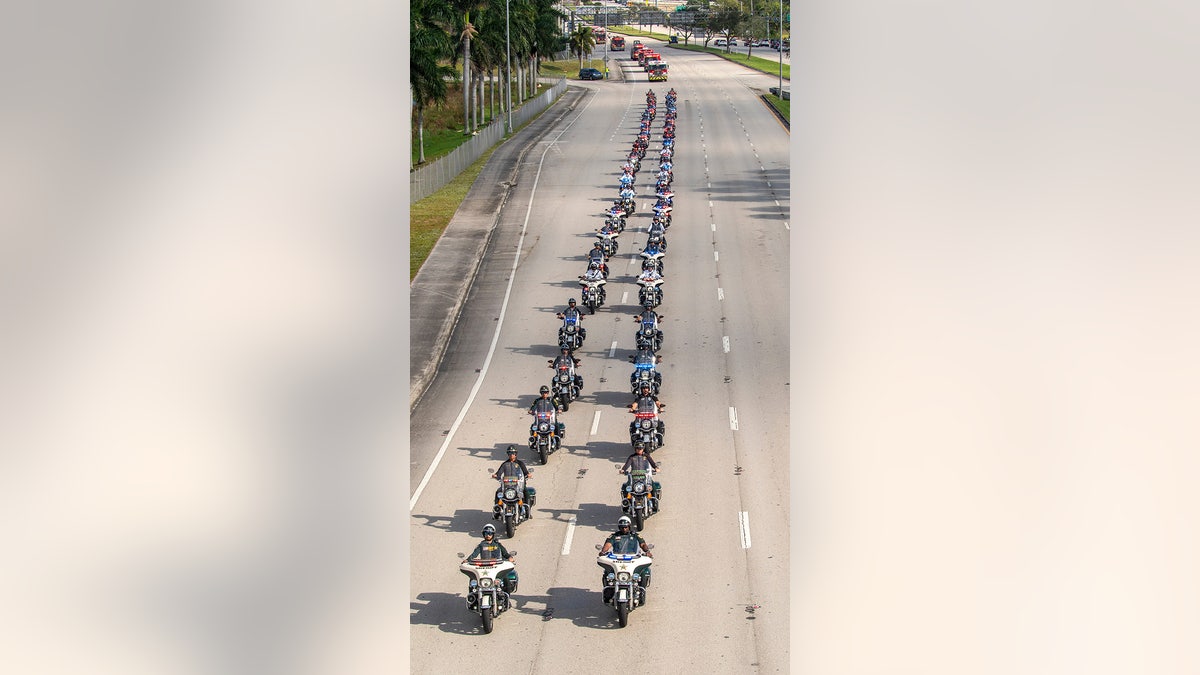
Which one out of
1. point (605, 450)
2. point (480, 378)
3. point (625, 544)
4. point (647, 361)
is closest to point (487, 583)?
point (625, 544)

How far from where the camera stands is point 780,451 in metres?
27.6

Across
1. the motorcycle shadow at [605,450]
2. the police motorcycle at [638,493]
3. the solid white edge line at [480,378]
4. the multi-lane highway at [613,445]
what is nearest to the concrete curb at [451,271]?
the multi-lane highway at [613,445]

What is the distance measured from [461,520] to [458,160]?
4153cm

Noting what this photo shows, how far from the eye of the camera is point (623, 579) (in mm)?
18719

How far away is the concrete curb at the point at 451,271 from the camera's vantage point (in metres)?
35.0

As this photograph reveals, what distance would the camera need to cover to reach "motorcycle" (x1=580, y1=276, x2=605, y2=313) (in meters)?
39.7

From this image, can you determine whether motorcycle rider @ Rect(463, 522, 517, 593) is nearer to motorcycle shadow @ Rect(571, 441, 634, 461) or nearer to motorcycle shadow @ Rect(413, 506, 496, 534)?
motorcycle shadow @ Rect(413, 506, 496, 534)

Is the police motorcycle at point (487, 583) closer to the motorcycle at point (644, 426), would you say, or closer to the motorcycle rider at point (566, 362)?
the motorcycle at point (644, 426)
